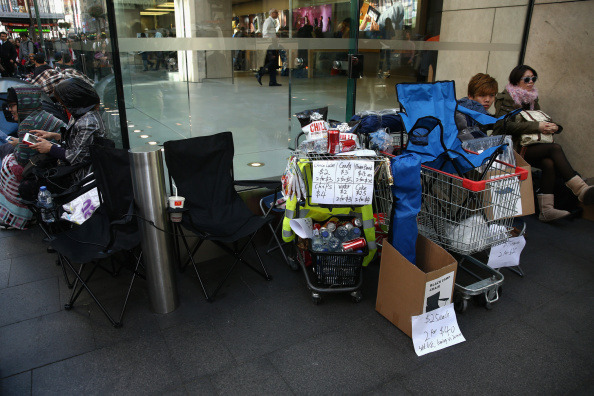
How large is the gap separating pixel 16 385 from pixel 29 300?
35.7 inches

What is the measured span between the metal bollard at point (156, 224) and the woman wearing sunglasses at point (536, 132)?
3395mm

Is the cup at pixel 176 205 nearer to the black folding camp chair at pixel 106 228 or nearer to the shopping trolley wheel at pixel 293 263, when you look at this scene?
the black folding camp chair at pixel 106 228

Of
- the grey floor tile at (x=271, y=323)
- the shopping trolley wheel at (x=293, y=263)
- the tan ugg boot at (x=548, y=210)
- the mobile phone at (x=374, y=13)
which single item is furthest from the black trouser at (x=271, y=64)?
the tan ugg boot at (x=548, y=210)

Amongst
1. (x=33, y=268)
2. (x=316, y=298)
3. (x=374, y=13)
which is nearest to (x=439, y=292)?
(x=316, y=298)

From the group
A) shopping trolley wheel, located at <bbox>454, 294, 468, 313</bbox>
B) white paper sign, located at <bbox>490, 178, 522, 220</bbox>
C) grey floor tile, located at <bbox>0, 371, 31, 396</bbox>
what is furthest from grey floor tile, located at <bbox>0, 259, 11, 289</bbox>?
white paper sign, located at <bbox>490, 178, 522, 220</bbox>

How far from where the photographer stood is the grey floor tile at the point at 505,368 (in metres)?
2.19

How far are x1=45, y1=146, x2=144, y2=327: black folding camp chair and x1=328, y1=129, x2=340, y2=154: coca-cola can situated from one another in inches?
54.9

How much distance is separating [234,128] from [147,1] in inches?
65.1

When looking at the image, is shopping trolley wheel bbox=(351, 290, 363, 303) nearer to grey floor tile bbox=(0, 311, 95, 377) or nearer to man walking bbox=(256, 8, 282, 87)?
grey floor tile bbox=(0, 311, 95, 377)

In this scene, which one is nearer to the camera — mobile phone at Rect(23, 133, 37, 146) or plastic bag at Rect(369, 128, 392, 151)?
plastic bag at Rect(369, 128, 392, 151)

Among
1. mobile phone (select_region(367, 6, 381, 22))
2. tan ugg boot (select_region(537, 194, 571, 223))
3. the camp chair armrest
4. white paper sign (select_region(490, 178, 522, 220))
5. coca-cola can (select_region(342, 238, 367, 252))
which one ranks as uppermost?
mobile phone (select_region(367, 6, 381, 22))

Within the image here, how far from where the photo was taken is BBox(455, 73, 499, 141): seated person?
346cm

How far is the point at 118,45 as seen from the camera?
3506 millimetres

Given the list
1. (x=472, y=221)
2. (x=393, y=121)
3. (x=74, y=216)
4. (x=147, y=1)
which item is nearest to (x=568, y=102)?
(x=393, y=121)
